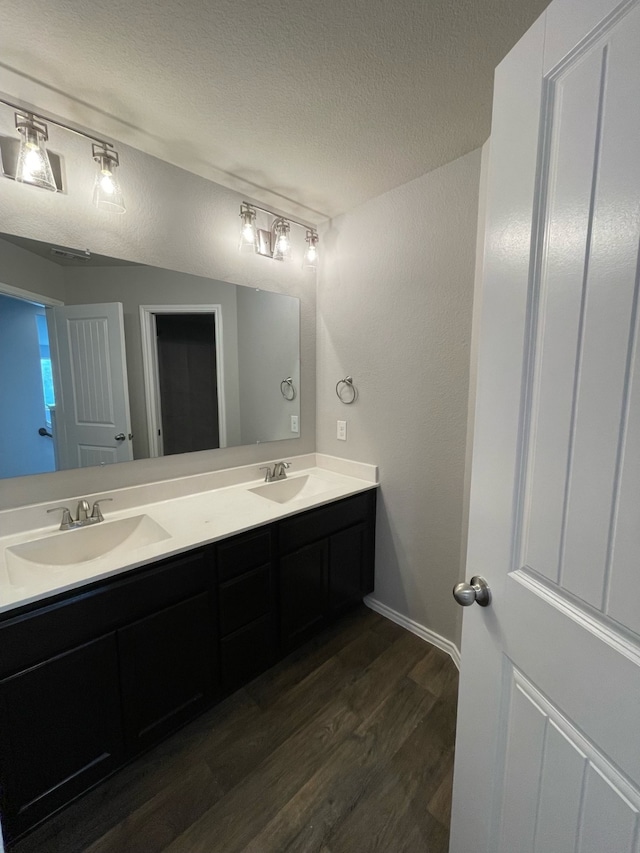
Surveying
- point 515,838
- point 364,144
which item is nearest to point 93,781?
point 515,838

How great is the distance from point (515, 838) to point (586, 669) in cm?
48

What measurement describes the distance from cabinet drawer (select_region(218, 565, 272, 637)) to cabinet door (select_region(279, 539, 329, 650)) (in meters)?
0.10

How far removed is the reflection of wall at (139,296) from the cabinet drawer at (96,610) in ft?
2.07

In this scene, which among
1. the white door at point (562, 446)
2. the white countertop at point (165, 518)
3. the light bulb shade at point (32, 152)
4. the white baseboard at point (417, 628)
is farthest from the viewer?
the white baseboard at point (417, 628)

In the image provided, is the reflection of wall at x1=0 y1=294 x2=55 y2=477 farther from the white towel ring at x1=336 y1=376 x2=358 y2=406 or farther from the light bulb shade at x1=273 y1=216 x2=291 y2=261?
the white towel ring at x1=336 y1=376 x2=358 y2=406

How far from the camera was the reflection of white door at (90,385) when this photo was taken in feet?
4.66

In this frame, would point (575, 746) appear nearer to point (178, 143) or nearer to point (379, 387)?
point (379, 387)

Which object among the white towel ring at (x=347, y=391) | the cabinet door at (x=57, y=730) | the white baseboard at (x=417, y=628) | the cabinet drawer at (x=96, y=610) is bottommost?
the white baseboard at (x=417, y=628)

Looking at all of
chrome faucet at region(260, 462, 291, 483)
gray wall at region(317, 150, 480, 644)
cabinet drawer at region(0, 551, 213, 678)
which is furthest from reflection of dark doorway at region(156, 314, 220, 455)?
gray wall at region(317, 150, 480, 644)

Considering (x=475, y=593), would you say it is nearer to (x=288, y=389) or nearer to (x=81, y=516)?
(x=81, y=516)

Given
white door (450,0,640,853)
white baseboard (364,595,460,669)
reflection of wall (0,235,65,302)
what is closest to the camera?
white door (450,0,640,853)

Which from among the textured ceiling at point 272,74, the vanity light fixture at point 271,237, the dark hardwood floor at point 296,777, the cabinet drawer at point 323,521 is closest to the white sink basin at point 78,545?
the cabinet drawer at point 323,521

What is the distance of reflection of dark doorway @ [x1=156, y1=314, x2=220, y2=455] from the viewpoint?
1.72 meters

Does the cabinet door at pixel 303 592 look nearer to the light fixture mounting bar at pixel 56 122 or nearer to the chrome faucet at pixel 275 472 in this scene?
the chrome faucet at pixel 275 472
